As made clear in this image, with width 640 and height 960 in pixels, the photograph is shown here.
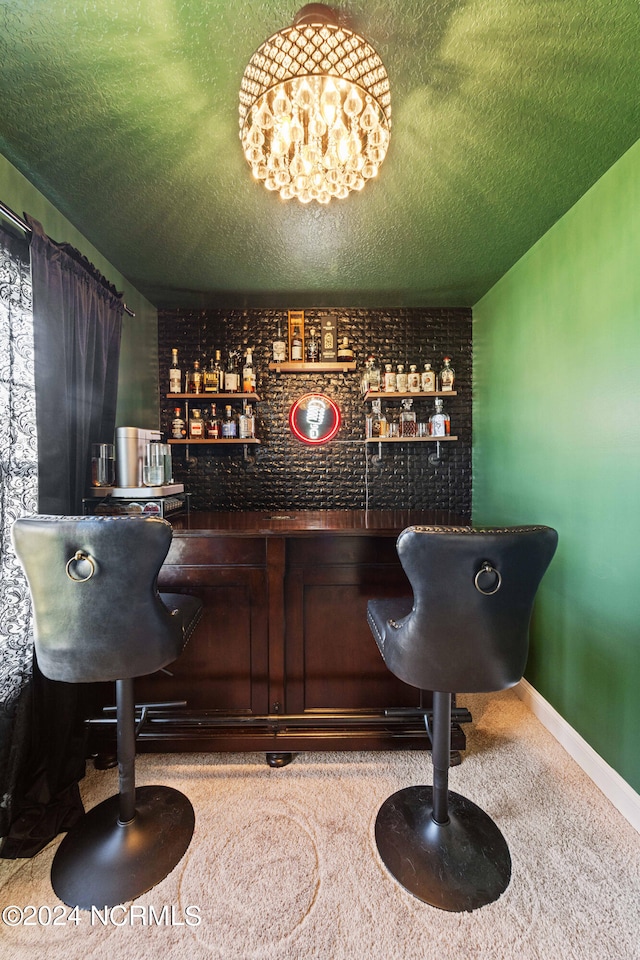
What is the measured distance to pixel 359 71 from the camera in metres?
1.01

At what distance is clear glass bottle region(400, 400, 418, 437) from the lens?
297 cm

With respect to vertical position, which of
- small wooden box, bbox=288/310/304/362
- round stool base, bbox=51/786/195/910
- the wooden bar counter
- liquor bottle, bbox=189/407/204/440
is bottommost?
round stool base, bbox=51/786/195/910

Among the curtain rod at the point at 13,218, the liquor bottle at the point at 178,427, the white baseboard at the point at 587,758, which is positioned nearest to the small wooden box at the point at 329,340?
the liquor bottle at the point at 178,427

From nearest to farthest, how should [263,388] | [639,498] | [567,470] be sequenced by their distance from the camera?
[639,498] < [567,470] < [263,388]

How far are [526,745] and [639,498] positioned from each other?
129cm

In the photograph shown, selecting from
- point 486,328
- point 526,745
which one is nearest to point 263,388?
point 486,328

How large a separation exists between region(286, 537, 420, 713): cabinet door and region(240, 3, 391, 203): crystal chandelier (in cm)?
140

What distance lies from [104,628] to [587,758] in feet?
6.70

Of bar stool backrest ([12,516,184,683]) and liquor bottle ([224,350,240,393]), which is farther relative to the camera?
liquor bottle ([224,350,240,393])

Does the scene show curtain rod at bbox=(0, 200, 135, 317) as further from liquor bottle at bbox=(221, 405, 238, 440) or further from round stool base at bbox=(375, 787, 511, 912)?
round stool base at bbox=(375, 787, 511, 912)

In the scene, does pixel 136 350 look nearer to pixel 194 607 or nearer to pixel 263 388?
pixel 263 388

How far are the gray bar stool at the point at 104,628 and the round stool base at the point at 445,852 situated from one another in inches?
29.3

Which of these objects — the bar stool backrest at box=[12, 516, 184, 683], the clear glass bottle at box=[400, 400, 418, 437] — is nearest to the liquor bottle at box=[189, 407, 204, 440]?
the clear glass bottle at box=[400, 400, 418, 437]

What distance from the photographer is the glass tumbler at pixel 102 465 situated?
1.97m
